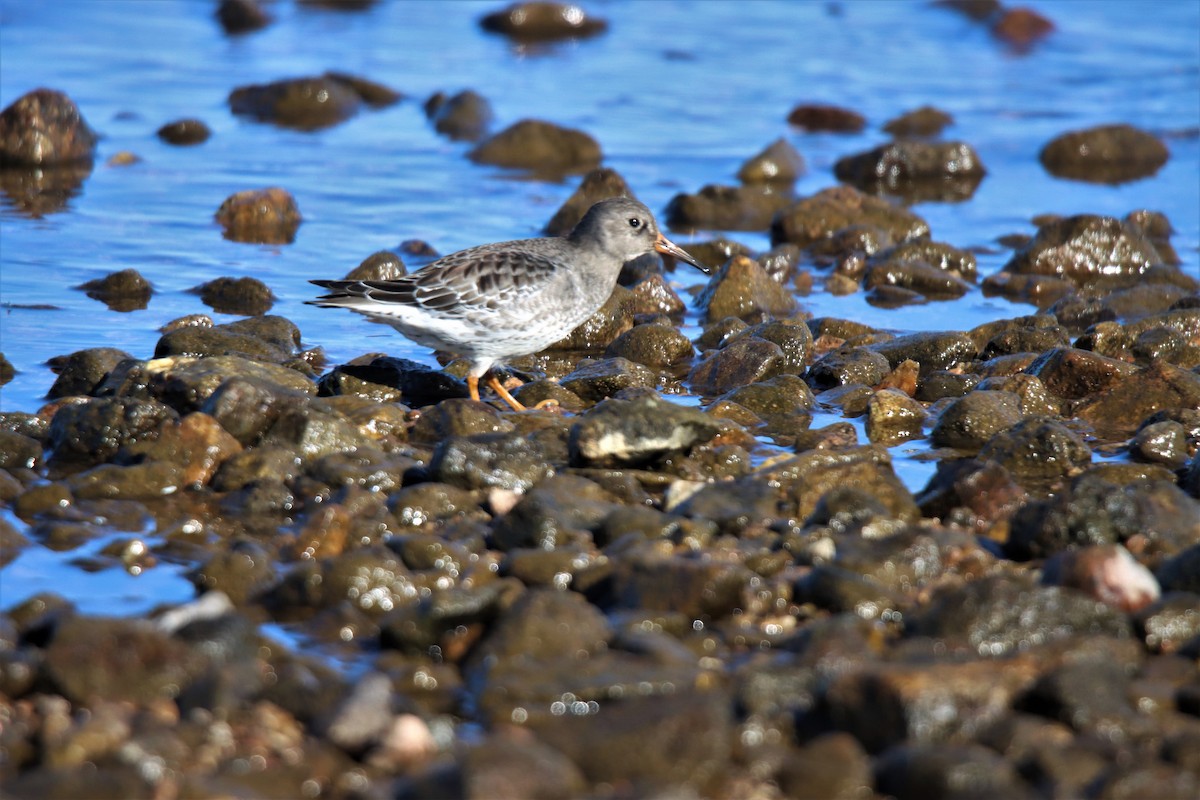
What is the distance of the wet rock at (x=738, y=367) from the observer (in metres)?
9.08

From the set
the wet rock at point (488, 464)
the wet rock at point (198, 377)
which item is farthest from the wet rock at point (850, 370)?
the wet rock at point (198, 377)

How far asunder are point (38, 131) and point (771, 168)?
7.51 meters

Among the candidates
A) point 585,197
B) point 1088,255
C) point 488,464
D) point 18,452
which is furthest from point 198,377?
point 1088,255

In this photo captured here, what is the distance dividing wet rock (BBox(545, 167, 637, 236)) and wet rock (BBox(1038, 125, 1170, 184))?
5.95 m

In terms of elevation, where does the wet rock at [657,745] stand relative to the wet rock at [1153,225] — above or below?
A: above

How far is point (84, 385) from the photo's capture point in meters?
8.41

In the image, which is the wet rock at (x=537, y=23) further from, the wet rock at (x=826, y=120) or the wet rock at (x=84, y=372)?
the wet rock at (x=84, y=372)

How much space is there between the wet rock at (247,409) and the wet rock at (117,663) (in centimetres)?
257

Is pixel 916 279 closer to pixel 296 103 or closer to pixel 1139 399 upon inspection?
pixel 1139 399

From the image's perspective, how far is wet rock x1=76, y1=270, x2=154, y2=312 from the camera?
1060cm

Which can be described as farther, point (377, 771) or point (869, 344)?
point (869, 344)

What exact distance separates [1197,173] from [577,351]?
936cm

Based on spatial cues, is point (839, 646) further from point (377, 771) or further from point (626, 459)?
point (626, 459)

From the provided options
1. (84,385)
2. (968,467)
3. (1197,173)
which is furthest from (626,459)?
(1197,173)
